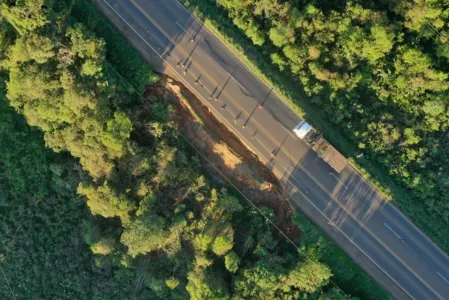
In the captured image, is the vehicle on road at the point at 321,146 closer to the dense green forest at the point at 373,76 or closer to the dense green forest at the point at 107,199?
the dense green forest at the point at 373,76

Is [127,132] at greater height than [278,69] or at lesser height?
lesser

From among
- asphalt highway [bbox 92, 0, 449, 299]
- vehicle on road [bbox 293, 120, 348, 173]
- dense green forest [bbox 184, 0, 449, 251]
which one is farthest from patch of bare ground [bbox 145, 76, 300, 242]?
dense green forest [bbox 184, 0, 449, 251]

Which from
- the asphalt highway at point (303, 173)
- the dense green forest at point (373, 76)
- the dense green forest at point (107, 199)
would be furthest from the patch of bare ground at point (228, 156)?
the dense green forest at point (373, 76)

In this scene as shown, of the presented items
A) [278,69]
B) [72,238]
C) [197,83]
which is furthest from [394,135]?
Answer: [72,238]

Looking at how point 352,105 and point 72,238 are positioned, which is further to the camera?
point 72,238

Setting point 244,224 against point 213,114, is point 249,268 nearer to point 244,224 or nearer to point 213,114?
point 244,224

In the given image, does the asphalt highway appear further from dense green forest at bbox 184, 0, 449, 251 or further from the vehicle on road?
dense green forest at bbox 184, 0, 449, 251
